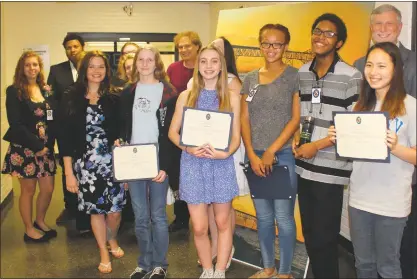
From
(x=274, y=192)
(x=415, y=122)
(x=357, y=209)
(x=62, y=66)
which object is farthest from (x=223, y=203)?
(x=62, y=66)

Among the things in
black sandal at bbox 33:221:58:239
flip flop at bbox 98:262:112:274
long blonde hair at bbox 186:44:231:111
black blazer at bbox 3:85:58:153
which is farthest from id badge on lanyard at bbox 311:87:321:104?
black sandal at bbox 33:221:58:239

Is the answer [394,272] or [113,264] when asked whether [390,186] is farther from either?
[113,264]

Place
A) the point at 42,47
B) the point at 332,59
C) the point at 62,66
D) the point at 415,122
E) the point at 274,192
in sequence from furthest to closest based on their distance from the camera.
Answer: the point at 42,47 < the point at 62,66 < the point at 274,192 < the point at 332,59 < the point at 415,122

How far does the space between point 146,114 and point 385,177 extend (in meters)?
1.42

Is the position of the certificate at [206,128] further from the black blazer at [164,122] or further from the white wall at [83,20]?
the white wall at [83,20]

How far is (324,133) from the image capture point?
234 cm

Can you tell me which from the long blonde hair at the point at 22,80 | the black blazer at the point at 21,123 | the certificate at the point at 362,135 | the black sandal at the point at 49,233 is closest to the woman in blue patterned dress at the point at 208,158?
the certificate at the point at 362,135

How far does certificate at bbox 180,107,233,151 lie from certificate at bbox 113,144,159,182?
0.28 meters

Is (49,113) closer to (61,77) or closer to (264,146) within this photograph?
(61,77)

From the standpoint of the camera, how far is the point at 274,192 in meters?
2.58

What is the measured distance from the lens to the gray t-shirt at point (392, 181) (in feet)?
6.31

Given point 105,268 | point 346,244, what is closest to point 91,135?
point 105,268

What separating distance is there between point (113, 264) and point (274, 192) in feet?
4.46

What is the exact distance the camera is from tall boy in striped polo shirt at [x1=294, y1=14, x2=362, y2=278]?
2.28 metres
